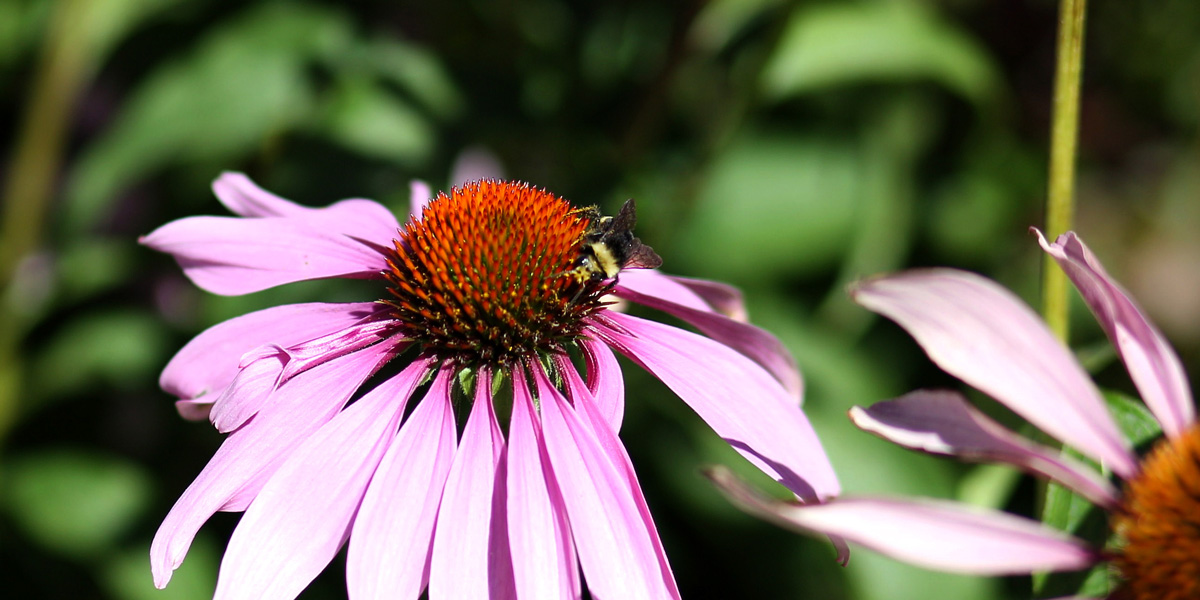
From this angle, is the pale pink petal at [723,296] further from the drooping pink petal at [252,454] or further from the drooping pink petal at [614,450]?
the drooping pink petal at [252,454]

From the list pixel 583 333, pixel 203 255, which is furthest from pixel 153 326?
pixel 583 333

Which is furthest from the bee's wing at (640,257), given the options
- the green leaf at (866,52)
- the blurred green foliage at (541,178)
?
the green leaf at (866,52)

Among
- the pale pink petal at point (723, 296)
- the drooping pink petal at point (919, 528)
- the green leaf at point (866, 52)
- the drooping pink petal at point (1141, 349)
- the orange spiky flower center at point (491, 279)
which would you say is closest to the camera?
the drooping pink petal at point (919, 528)

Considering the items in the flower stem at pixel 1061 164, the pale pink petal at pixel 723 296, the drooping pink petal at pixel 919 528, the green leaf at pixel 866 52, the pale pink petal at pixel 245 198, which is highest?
the green leaf at pixel 866 52

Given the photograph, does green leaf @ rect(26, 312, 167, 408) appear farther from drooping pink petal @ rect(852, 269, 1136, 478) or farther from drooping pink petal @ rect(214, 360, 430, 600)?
drooping pink petal @ rect(852, 269, 1136, 478)

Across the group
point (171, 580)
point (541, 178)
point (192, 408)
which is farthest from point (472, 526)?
point (541, 178)
